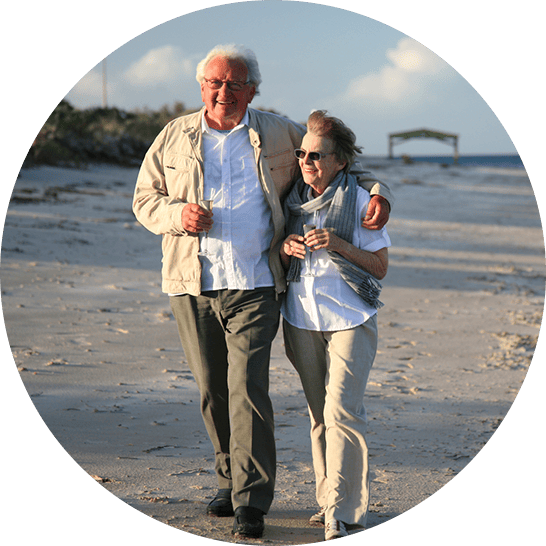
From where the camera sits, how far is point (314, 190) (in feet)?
10.1

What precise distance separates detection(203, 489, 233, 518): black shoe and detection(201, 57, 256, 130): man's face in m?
1.68

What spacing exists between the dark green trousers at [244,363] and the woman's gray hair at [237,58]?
3.00 feet

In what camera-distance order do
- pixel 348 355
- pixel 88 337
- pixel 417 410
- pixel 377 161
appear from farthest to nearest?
pixel 377 161 < pixel 88 337 < pixel 417 410 < pixel 348 355

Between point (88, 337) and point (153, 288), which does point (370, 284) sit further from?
point (153, 288)

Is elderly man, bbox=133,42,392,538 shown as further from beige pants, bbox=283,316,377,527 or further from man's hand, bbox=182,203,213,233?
beige pants, bbox=283,316,377,527

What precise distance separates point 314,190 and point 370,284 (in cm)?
47

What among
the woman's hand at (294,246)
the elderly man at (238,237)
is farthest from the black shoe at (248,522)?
the woman's hand at (294,246)

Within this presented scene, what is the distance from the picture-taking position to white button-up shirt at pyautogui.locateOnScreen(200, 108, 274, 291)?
3.09m

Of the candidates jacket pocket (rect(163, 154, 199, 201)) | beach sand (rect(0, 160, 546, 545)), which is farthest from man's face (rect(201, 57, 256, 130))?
beach sand (rect(0, 160, 546, 545))

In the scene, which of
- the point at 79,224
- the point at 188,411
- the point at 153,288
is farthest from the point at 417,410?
the point at 79,224

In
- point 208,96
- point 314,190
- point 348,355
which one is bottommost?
point 348,355

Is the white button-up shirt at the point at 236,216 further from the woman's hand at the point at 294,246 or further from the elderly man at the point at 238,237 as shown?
the woman's hand at the point at 294,246

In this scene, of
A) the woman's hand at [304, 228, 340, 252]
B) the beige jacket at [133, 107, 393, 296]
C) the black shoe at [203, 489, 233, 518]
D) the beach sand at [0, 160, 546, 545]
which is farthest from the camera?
the beach sand at [0, 160, 546, 545]

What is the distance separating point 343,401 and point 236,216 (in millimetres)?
907
